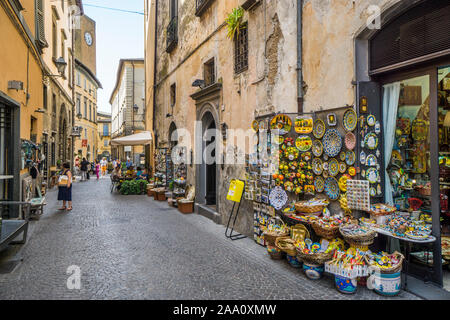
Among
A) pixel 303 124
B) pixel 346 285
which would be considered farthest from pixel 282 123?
pixel 346 285

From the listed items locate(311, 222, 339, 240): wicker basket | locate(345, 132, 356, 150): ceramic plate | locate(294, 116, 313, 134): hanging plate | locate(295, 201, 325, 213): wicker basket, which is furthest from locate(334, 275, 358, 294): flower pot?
locate(294, 116, 313, 134): hanging plate

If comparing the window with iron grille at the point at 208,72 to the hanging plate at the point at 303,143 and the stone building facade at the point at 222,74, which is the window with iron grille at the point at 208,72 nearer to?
the stone building facade at the point at 222,74

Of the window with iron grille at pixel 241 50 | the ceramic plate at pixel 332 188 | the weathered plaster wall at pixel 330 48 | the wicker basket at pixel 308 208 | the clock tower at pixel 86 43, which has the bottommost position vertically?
the wicker basket at pixel 308 208

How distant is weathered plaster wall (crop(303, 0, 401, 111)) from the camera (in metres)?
4.24

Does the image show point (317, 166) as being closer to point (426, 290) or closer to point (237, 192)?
point (237, 192)

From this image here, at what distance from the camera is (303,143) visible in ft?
16.5

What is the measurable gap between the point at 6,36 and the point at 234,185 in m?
5.59

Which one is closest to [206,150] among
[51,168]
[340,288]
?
[340,288]

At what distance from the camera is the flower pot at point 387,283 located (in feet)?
11.8

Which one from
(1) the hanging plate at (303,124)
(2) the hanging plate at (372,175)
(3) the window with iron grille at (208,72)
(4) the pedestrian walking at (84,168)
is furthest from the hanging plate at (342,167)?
(4) the pedestrian walking at (84,168)

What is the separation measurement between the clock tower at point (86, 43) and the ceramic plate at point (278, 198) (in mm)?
28084

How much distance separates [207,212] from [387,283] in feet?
18.2

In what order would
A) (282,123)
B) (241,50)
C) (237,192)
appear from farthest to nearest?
(241,50) < (237,192) < (282,123)

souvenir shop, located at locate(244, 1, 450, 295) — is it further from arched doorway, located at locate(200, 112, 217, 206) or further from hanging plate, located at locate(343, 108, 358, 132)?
arched doorway, located at locate(200, 112, 217, 206)
